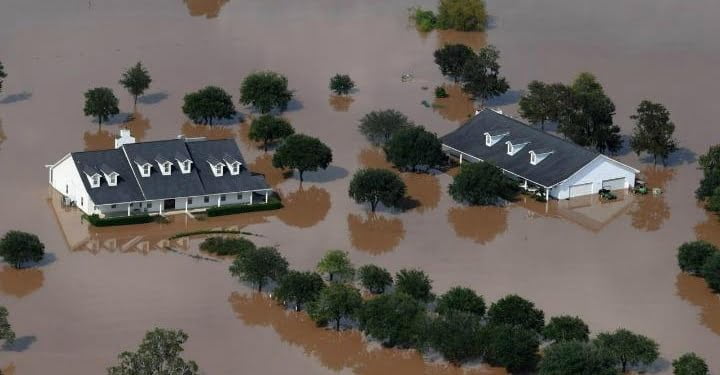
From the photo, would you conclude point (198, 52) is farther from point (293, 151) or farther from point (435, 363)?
point (435, 363)

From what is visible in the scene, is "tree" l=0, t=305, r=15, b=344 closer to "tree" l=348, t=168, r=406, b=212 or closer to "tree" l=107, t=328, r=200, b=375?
"tree" l=107, t=328, r=200, b=375

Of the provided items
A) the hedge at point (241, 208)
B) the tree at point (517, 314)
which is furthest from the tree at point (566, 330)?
the hedge at point (241, 208)

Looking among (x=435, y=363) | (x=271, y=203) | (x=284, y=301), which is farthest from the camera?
(x=271, y=203)

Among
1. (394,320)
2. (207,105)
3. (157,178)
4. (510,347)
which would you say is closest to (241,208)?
(157,178)

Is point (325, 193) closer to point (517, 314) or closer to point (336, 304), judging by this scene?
point (336, 304)

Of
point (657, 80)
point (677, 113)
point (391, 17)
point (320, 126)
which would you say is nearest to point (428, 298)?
point (320, 126)

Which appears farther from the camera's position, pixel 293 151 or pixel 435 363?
pixel 293 151
